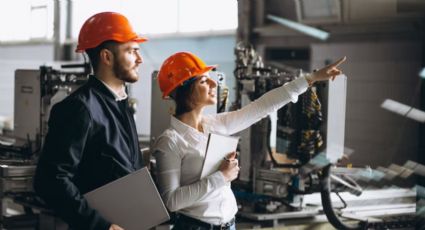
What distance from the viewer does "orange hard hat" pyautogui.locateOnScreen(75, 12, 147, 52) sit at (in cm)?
184

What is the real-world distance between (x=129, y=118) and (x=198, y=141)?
0.28 m

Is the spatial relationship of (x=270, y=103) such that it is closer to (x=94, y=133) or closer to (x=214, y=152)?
(x=214, y=152)

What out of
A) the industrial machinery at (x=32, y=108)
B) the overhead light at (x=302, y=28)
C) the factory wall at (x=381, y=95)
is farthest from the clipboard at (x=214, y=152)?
the overhead light at (x=302, y=28)

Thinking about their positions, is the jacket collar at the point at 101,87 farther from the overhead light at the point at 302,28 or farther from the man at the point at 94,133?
the overhead light at the point at 302,28

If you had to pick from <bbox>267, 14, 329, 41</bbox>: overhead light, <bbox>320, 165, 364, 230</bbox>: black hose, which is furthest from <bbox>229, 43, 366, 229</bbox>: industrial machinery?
<bbox>267, 14, 329, 41</bbox>: overhead light

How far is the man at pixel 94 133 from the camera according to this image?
1.62m

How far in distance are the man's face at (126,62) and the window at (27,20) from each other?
691 centimetres

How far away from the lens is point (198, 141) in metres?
2.01

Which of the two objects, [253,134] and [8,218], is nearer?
[253,134]

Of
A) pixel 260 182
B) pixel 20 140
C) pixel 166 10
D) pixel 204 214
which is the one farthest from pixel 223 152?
pixel 166 10

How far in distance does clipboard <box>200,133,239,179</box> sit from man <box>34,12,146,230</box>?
0.74ft

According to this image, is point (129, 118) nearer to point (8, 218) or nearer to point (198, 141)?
point (198, 141)

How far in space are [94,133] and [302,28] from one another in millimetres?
5267

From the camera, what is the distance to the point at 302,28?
21.9 feet
